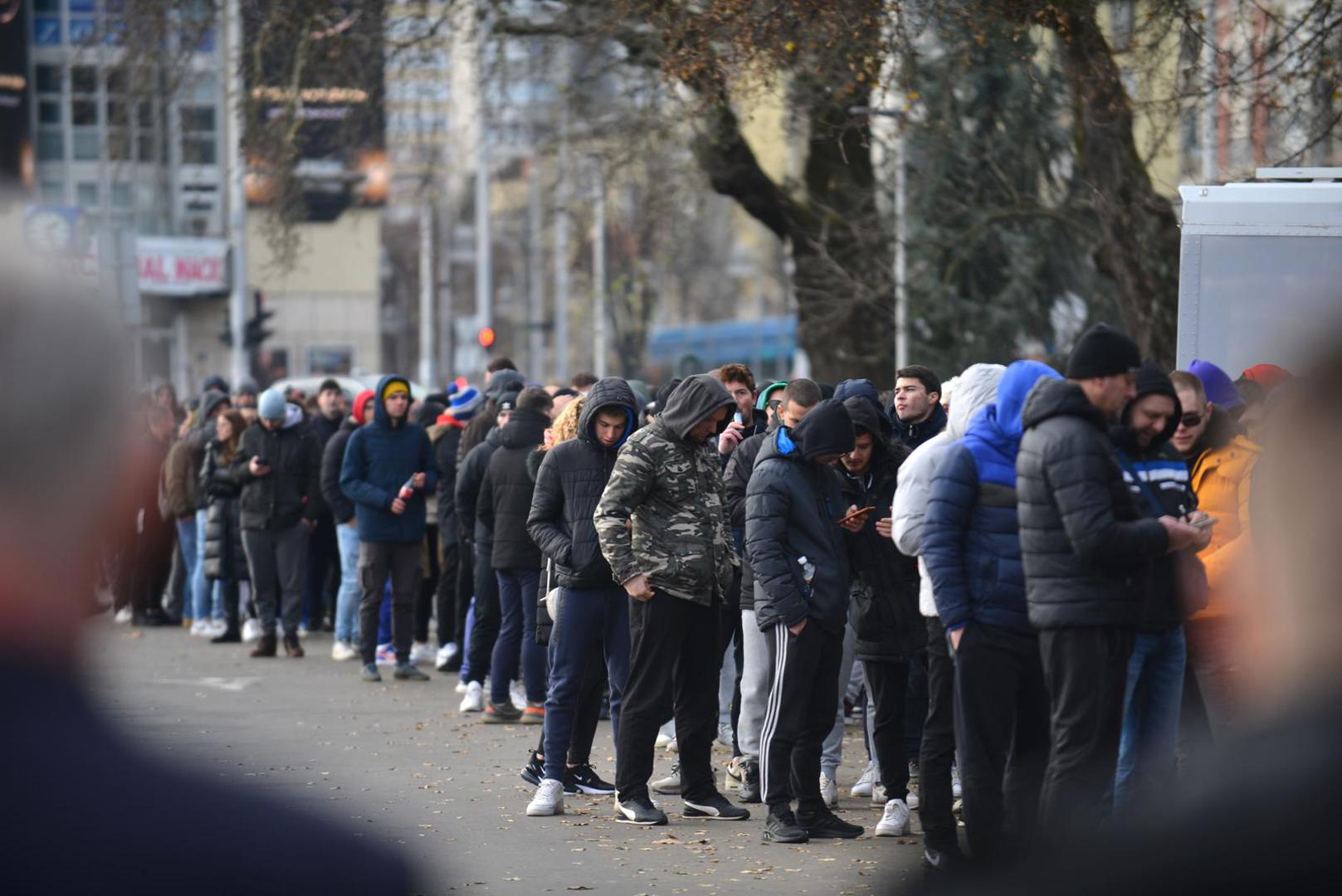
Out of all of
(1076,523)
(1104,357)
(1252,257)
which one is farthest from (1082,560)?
(1252,257)

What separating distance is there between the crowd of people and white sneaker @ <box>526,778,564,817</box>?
0.02 m

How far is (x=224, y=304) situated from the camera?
54.9m

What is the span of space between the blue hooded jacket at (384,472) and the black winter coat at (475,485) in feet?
4.07

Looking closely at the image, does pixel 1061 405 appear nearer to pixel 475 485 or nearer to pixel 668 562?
pixel 668 562

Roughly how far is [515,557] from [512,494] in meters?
0.46

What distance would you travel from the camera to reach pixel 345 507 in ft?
46.5

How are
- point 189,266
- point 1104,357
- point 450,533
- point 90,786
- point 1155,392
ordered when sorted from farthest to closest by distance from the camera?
point 189,266 < point 450,533 < point 1155,392 < point 1104,357 < point 90,786

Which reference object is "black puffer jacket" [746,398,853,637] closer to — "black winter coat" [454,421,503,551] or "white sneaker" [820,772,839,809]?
"white sneaker" [820,772,839,809]

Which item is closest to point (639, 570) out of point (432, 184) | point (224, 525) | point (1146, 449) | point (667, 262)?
point (1146, 449)

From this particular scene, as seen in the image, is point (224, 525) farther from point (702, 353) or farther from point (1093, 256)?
point (702, 353)

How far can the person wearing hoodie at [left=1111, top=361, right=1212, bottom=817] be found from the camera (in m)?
6.48

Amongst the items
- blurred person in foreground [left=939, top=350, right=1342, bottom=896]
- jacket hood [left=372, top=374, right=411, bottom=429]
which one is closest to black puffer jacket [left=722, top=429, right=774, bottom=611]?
jacket hood [left=372, top=374, right=411, bottom=429]

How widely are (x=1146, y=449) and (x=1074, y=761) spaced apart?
1.10m

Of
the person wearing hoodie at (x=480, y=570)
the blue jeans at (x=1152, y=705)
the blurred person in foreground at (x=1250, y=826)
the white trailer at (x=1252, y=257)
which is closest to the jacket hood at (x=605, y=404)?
the person wearing hoodie at (x=480, y=570)
